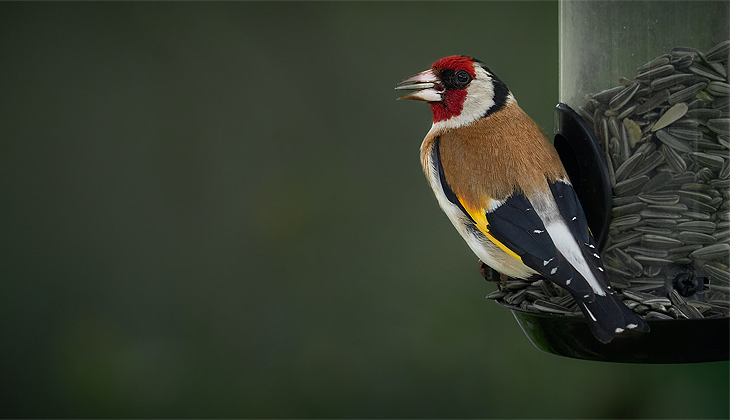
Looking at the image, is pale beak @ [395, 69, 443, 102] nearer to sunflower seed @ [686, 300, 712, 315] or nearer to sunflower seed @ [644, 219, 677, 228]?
sunflower seed @ [644, 219, 677, 228]

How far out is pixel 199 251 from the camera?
531cm

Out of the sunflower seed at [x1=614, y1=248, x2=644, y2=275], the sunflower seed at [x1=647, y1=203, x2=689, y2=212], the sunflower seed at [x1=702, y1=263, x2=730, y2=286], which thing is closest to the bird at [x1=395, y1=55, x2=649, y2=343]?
the sunflower seed at [x1=614, y1=248, x2=644, y2=275]

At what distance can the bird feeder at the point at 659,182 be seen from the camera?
227 centimetres

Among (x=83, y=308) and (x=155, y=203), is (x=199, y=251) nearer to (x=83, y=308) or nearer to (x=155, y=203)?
(x=155, y=203)

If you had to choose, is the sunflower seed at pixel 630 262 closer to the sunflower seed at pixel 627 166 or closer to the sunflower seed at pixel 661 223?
the sunflower seed at pixel 661 223

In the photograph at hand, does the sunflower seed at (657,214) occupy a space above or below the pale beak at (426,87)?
below

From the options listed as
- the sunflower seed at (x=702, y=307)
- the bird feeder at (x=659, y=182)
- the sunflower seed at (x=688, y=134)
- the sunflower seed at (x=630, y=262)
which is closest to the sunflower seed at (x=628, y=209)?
the bird feeder at (x=659, y=182)

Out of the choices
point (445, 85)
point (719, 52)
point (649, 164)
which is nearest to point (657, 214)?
point (649, 164)

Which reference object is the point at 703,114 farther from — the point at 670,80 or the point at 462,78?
the point at 462,78

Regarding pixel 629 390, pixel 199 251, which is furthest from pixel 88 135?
pixel 629 390

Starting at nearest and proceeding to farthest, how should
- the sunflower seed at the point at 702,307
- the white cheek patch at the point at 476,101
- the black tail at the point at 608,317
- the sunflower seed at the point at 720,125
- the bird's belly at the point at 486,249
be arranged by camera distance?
the black tail at the point at 608,317
the sunflower seed at the point at 702,307
the sunflower seed at the point at 720,125
the bird's belly at the point at 486,249
the white cheek patch at the point at 476,101

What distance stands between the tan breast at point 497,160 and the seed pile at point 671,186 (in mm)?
233

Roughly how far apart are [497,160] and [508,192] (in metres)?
0.12

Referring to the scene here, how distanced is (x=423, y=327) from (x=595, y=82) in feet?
8.43
